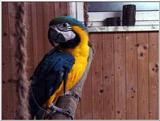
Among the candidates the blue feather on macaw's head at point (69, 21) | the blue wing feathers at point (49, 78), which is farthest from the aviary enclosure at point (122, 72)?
the blue wing feathers at point (49, 78)

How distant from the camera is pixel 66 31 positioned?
1.01 metres

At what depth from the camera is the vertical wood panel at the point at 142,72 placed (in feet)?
4.04

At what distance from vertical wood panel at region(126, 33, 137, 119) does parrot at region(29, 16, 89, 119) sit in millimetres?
247

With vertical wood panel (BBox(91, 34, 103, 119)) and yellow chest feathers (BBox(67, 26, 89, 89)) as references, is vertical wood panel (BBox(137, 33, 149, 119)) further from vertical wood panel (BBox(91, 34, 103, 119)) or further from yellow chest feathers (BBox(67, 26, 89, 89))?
yellow chest feathers (BBox(67, 26, 89, 89))

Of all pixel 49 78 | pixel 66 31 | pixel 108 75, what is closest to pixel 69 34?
pixel 66 31

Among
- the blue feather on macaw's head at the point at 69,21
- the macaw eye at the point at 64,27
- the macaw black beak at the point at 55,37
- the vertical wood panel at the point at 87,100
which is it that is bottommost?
the vertical wood panel at the point at 87,100

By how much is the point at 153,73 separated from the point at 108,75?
0.18m

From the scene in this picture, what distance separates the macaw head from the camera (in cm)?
102

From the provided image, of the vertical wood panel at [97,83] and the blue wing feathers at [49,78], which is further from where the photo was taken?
the vertical wood panel at [97,83]

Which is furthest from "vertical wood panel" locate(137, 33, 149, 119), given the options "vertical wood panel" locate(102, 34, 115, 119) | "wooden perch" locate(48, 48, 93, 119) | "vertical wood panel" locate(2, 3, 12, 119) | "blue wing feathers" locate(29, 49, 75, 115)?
"vertical wood panel" locate(2, 3, 12, 119)

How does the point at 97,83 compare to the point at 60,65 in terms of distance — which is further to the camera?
the point at 97,83

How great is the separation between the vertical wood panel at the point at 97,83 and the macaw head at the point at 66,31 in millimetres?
193

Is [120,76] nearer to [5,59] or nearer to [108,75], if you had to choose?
[108,75]

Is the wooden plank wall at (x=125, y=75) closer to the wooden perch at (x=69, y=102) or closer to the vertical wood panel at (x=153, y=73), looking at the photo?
the vertical wood panel at (x=153, y=73)
